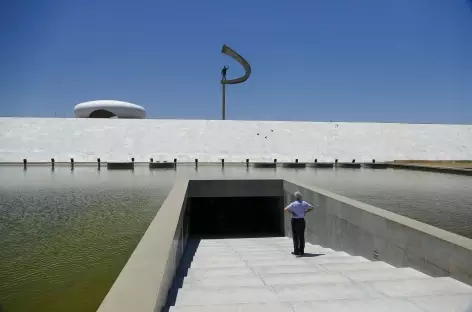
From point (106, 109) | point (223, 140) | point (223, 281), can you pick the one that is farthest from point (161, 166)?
point (106, 109)

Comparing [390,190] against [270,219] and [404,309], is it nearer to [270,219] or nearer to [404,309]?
[270,219]

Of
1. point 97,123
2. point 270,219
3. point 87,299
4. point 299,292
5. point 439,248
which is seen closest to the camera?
point 299,292

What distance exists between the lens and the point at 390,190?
12.8 m

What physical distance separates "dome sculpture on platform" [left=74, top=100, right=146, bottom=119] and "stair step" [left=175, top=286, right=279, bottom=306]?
74.0 m

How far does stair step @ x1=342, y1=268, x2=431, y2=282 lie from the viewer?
3.85m

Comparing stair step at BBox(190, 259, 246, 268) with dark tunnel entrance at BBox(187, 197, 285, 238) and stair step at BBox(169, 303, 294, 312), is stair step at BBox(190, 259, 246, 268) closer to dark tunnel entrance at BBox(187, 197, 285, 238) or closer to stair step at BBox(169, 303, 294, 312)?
stair step at BBox(169, 303, 294, 312)

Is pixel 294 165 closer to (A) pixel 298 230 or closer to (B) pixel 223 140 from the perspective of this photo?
(B) pixel 223 140

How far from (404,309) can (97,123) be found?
34.6 meters

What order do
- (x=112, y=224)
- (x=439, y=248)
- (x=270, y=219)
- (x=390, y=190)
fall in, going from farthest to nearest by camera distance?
(x=390, y=190) < (x=270, y=219) < (x=112, y=224) < (x=439, y=248)

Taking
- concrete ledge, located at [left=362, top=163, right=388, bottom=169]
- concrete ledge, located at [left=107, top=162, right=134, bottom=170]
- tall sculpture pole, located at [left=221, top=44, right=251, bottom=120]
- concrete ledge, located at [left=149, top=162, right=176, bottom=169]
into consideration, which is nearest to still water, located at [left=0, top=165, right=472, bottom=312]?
concrete ledge, located at [left=107, top=162, right=134, bottom=170]

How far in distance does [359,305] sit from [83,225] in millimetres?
6322

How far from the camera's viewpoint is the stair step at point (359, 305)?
9.29 feet

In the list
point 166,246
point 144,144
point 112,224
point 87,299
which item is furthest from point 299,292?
point 144,144

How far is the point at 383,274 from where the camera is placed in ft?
13.2
